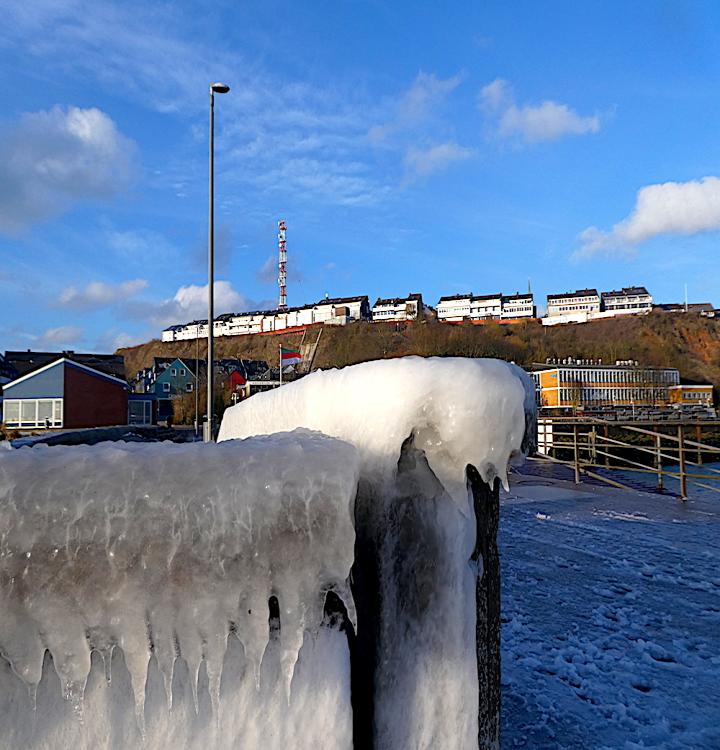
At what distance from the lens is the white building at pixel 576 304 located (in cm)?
10094

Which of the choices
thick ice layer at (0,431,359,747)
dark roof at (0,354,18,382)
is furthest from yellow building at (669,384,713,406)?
thick ice layer at (0,431,359,747)

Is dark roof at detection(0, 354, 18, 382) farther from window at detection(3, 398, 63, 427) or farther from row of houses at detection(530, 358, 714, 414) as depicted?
row of houses at detection(530, 358, 714, 414)

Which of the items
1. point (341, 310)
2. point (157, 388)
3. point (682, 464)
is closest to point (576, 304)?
point (341, 310)

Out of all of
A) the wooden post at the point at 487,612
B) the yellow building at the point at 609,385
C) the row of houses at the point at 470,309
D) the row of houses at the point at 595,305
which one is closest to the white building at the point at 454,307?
the row of houses at the point at 470,309

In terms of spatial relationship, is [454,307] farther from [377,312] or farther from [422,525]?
[422,525]

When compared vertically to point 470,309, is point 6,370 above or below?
below

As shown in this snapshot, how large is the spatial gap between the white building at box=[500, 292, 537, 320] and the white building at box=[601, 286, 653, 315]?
13.1 meters

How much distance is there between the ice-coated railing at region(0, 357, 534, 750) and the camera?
1.19 meters

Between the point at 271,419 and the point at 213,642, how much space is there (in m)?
1.13

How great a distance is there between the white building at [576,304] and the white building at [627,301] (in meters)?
1.83

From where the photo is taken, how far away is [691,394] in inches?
2405

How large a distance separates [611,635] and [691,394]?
219 feet

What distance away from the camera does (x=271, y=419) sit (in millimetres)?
2336

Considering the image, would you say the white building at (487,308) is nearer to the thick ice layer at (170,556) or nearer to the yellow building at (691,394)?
the yellow building at (691,394)
